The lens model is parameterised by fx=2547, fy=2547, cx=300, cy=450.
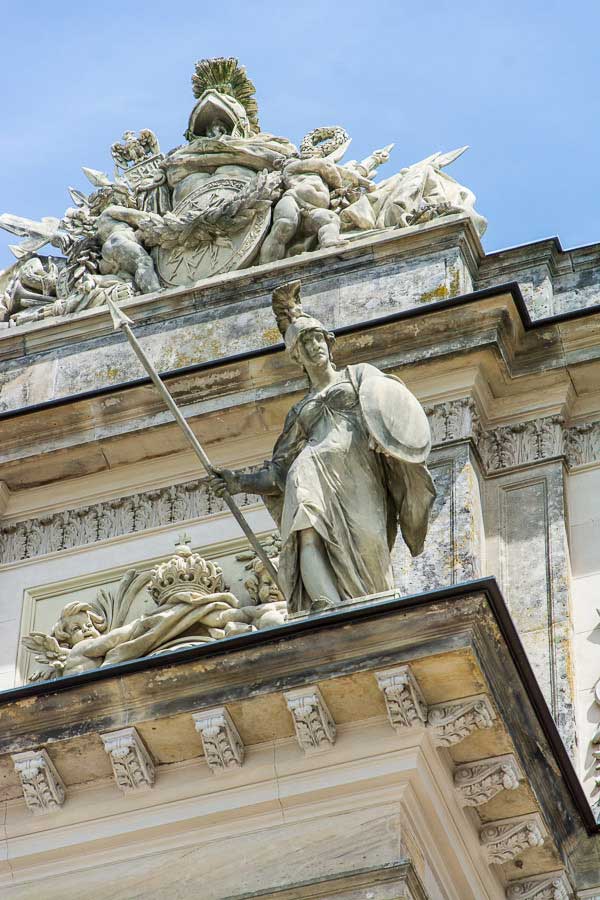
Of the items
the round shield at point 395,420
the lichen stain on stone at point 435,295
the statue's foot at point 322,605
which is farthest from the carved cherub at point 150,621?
the lichen stain on stone at point 435,295

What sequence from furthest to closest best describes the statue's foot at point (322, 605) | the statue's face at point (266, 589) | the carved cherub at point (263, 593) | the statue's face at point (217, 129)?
1. the statue's face at point (217, 129)
2. the statue's face at point (266, 589)
3. the carved cherub at point (263, 593)
4. the statue's foot at point (322, 605)

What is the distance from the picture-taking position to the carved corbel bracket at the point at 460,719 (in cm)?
1166

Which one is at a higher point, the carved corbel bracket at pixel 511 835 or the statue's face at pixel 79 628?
the statue's face at pixel 79 628

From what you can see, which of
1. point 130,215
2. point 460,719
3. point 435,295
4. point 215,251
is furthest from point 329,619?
point 130,215

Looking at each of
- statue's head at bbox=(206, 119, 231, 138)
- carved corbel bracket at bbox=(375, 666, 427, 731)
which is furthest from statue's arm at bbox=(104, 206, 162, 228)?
carved corbel bracket at bbox=(375, 666, 427, 731)

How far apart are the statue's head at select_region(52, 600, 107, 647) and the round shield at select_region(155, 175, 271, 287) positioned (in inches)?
126

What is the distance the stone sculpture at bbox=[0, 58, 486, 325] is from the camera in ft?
57.3

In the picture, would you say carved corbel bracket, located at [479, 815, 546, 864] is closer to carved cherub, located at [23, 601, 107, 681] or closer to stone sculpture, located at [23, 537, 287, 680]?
stone sculpture, located at [23, 537, 287, 680]

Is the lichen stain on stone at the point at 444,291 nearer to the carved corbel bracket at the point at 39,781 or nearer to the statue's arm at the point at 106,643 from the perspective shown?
the statue's arm at the point at 106,643

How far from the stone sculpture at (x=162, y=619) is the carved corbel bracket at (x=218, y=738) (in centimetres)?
269

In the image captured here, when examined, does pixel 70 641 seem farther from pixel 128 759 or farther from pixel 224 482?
pixel 128 759

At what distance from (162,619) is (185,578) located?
401 mm

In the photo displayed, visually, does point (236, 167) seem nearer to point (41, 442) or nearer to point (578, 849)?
point (41, 442)

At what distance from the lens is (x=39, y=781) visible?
12.0 m
